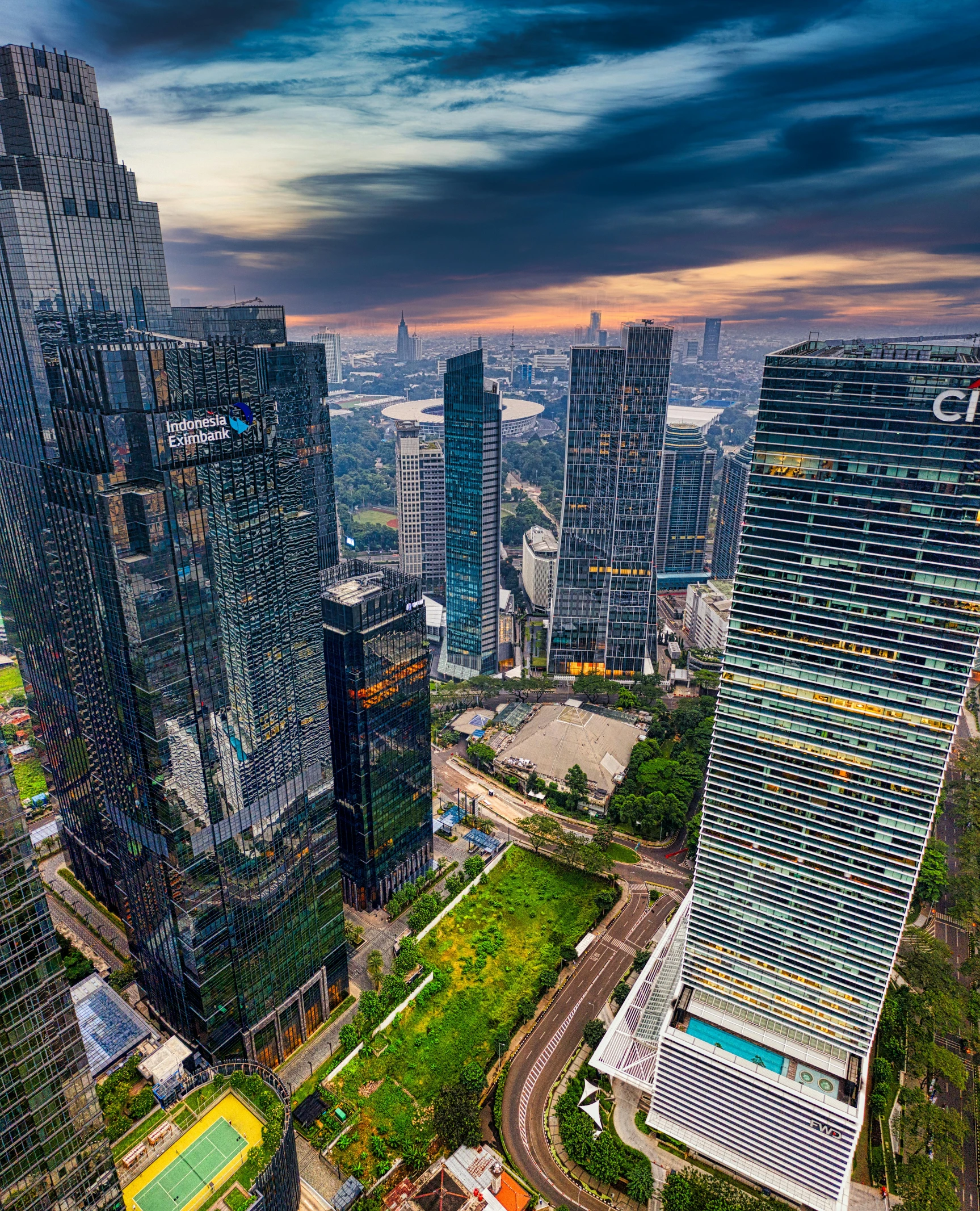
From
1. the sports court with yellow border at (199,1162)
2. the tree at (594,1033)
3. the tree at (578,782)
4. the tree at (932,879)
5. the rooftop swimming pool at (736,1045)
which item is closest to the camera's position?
the sports court with yellow border at (199,1162)

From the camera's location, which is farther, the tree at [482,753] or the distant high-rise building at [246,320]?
the tree at [482,753]

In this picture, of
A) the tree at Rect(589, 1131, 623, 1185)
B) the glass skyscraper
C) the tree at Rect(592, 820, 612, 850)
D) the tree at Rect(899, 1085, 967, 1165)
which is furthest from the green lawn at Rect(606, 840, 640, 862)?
the tree at Rect(899, 1085, 967, 1165)

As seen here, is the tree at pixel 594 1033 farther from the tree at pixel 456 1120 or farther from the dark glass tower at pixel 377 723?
the dark glass tower at pixel 377 723

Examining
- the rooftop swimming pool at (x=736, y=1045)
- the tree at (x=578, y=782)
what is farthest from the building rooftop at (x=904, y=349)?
the tree at (x=578, y=782)

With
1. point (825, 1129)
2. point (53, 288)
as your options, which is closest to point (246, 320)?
point (53, 288)

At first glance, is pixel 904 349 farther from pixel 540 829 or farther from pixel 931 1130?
pixel 540 829

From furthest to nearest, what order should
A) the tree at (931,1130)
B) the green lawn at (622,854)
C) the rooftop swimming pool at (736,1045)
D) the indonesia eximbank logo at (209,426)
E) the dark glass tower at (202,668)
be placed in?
the green lawn at (622,854) < the tree at (931,1130) < the rooftop swimming pool at (736,1045) < the indonesia eximbank logo at (209,426) < the dark glass tower at (202,668)

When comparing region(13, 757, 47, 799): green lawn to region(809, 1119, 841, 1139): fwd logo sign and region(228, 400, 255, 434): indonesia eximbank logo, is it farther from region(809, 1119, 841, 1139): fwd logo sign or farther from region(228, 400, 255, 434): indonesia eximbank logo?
region(809, 1119, 841, 1139): fwd logo sign
